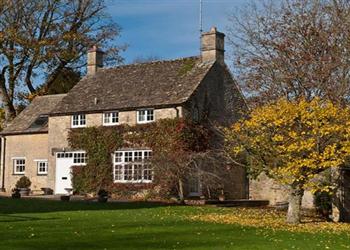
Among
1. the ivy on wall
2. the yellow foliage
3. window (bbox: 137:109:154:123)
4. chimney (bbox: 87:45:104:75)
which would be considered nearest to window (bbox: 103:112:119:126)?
the ivy on wall

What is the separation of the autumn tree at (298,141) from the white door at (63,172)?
18772 millimetres

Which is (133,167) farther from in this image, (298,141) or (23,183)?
(298,141)

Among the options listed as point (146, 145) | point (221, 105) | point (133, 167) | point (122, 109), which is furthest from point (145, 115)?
point (221, 105)

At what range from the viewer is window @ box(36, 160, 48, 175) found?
41781 millimetres

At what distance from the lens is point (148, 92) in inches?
1469

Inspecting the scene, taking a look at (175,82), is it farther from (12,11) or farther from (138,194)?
(12,11)

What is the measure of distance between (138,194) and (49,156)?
27.6ft

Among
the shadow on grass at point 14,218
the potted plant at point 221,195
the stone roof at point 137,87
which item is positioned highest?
the stone roof at point 137,87

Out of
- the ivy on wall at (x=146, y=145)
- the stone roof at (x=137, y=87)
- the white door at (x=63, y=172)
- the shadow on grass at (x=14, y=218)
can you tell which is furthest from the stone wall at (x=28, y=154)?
the shadow on grass at (x=14, y=218)

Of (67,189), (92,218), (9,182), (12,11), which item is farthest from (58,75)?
(92,218)

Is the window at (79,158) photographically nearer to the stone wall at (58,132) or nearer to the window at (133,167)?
the stone wall at (58,132)

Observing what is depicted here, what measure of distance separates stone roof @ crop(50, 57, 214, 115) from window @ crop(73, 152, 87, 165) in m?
2.89

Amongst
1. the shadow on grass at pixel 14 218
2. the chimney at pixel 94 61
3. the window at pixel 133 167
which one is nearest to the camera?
the shadow on grass at pixel 14 218

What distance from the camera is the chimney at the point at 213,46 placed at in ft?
122
